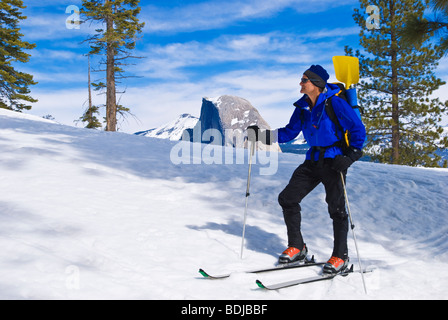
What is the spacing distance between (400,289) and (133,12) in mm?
22641

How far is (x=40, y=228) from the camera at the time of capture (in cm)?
411

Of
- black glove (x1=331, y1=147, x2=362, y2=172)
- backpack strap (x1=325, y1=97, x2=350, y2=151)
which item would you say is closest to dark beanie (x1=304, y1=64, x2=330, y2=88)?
backpack strap (x1=325, y1=97, x2=350, y2=151)

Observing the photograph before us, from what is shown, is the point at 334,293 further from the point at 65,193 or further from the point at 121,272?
the point at 65,193

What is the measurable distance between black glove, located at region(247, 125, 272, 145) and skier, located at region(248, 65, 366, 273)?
0.34 metres

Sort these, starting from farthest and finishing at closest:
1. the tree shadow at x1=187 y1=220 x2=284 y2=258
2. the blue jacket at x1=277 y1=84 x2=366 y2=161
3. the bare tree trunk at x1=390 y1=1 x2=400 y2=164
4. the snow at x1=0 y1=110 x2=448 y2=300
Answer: the bare tree trunk at x1=390 y1=1 x2=400 y2=164 → the tree shadow at x1=187 y1=220 x2=284 y2=258 → the blue jacket at x1=277 y1=84 x2=366 y2=161 → the snow at x1=0 y1=110 x2=448 y2=300

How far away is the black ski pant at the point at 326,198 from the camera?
3895 millimetres

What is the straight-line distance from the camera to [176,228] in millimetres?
4930

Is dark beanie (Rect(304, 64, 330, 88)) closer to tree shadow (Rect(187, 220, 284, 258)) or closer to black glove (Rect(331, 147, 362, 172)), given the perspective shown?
black glove (Rect(331, 147, 362, 172))

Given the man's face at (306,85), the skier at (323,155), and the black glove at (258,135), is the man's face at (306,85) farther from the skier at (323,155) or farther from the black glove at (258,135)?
the black glove at (258,135)

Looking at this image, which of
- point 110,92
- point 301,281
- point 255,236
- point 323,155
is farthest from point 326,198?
point 110,92

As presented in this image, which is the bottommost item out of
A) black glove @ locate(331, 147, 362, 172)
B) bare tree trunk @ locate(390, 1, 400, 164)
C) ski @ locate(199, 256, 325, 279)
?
ski @ locate(199, 256, 325, 279)

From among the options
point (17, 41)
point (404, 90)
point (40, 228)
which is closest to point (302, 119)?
point (40, 228)

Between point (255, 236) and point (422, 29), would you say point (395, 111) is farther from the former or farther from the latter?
point (255, 236)

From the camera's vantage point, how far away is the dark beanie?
3.98m
